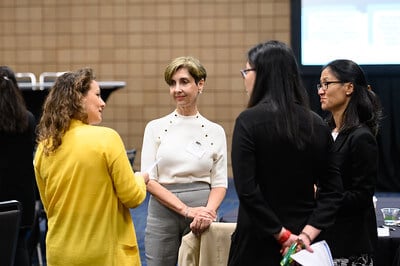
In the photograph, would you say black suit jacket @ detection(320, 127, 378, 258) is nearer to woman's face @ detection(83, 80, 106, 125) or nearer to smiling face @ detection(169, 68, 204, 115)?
smiling face @ detection(169, 68, 204, 115)

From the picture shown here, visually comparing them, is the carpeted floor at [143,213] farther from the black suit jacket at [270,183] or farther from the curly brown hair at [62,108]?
the black suit jacket at [270,183]

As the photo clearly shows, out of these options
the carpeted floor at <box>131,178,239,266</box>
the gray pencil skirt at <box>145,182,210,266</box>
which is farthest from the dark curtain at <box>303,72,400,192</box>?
the gray pencil skirt at <box>145,182,210,266</box>

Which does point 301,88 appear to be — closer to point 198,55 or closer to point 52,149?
point 52,149

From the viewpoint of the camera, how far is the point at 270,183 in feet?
7.39

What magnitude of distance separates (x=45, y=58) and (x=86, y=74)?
270 inches

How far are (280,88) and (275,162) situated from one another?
9.5 inches

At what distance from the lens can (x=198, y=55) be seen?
905cm

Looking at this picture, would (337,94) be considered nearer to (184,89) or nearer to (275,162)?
(184,89)

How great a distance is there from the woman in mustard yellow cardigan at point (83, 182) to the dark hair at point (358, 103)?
0.91 m

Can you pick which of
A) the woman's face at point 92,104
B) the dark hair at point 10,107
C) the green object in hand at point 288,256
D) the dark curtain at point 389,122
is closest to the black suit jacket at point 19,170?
the dark hair at point 10,107

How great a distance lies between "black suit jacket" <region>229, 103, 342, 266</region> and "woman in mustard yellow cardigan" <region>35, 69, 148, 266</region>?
0.52 m

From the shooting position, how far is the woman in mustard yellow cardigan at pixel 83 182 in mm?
2562

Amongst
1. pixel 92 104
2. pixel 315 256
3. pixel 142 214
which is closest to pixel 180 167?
pixel 92 104

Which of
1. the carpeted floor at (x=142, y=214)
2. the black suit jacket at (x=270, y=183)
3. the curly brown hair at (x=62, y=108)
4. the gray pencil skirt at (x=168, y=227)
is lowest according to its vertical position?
the carpeted floor at (x=142, y=214)
